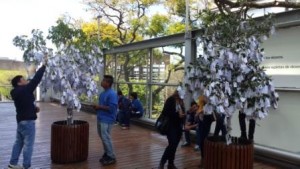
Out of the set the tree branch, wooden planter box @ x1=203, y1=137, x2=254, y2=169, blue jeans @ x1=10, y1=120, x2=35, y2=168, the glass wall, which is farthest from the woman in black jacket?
the glass wall

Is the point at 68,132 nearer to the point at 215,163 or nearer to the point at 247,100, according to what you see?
the point at 215,163

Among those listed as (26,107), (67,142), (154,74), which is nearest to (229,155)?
(67,142)

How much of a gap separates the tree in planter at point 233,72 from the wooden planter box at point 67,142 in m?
2.14

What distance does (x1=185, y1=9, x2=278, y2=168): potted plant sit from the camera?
3.79 metres

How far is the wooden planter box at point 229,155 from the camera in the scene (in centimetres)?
A: 400

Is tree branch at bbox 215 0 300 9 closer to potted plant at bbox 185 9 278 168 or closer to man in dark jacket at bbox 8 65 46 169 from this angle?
potted plant at bbox 185 9 278 168

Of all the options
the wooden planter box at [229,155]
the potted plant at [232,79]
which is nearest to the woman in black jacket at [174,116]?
the potted plant at [232,79]

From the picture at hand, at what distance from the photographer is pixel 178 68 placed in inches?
358

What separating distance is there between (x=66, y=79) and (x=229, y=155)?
274 centimetres

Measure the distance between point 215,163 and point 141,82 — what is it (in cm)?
641

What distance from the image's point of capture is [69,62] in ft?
18.0

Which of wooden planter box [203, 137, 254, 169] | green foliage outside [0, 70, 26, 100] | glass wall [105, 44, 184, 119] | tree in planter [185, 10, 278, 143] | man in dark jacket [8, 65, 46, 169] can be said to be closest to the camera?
tree in planter [185, 10, 278, 143]

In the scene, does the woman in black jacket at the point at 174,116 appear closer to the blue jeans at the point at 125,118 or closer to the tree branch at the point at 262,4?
the tree branch at the point at 262,4


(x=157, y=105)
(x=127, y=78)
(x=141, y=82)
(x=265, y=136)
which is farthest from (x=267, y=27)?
(x=127, y=78)
